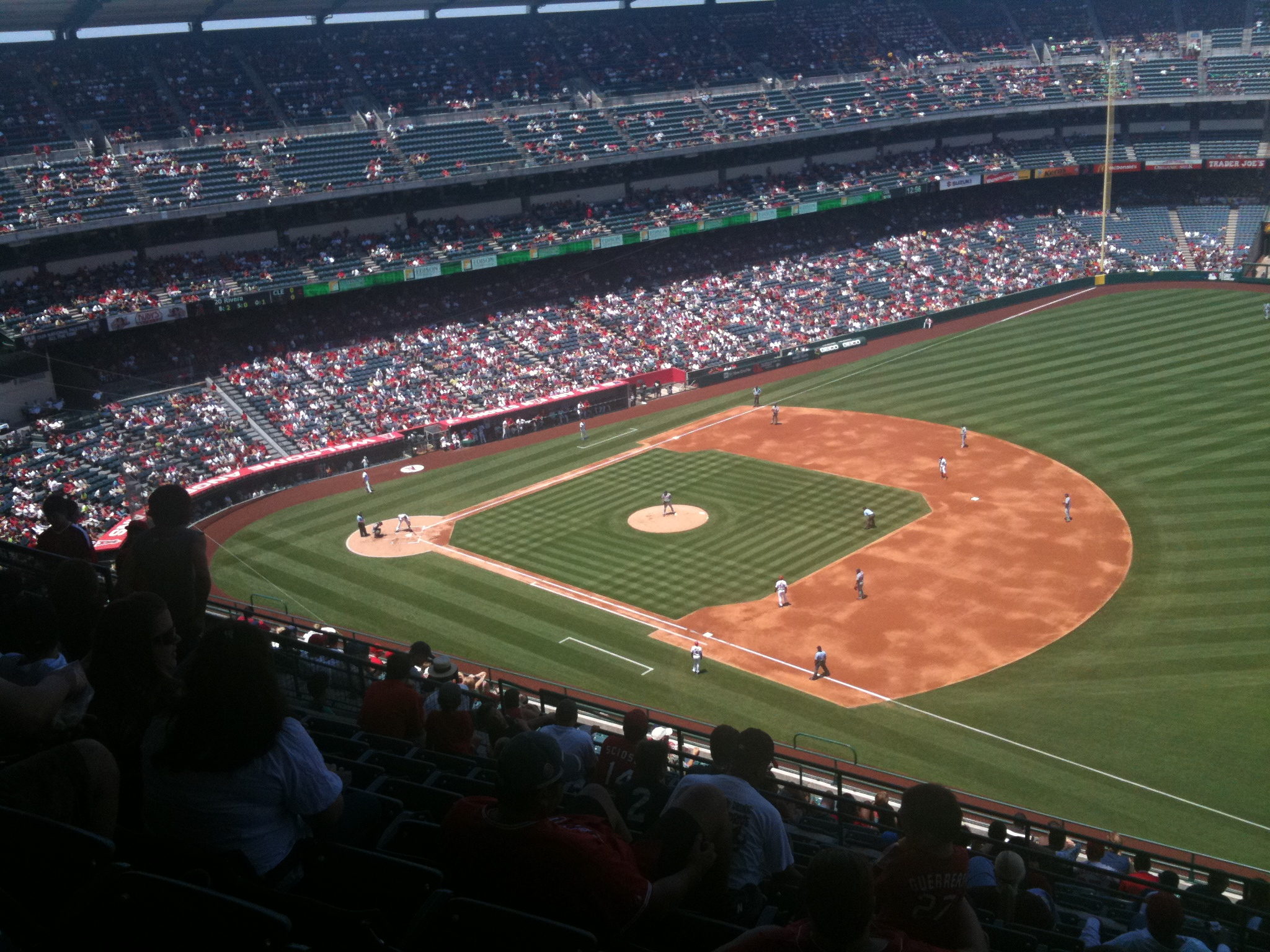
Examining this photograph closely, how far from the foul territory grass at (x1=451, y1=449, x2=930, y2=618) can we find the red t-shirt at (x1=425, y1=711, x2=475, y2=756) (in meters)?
19.7

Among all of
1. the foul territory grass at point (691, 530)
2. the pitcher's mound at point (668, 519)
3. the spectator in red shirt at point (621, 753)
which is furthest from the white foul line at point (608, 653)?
the spectator in red shirt at point (621, 753)

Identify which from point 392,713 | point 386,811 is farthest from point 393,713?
point 386,811

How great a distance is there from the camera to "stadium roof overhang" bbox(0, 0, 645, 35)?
42.8 m

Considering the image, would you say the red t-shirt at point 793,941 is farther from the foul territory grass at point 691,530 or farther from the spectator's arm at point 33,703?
the foul territory grass at point 691,530

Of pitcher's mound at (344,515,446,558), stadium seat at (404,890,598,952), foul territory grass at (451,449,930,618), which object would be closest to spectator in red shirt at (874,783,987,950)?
stadium seat at (404,890,598,952)

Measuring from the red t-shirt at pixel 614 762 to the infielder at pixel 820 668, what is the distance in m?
16.7

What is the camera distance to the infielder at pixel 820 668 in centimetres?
2445

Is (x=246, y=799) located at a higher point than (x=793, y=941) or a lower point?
higher

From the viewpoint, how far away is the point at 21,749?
560cm

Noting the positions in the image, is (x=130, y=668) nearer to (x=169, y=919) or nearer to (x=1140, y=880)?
(x=169, y=919)

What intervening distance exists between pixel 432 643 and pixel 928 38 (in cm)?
6201

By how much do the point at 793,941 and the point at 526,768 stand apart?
1.27m

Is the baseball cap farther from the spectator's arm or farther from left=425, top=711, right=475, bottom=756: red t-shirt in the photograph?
left=425, top=711, right=475, bottom=756: red t-shirt

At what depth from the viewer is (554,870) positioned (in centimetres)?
432
